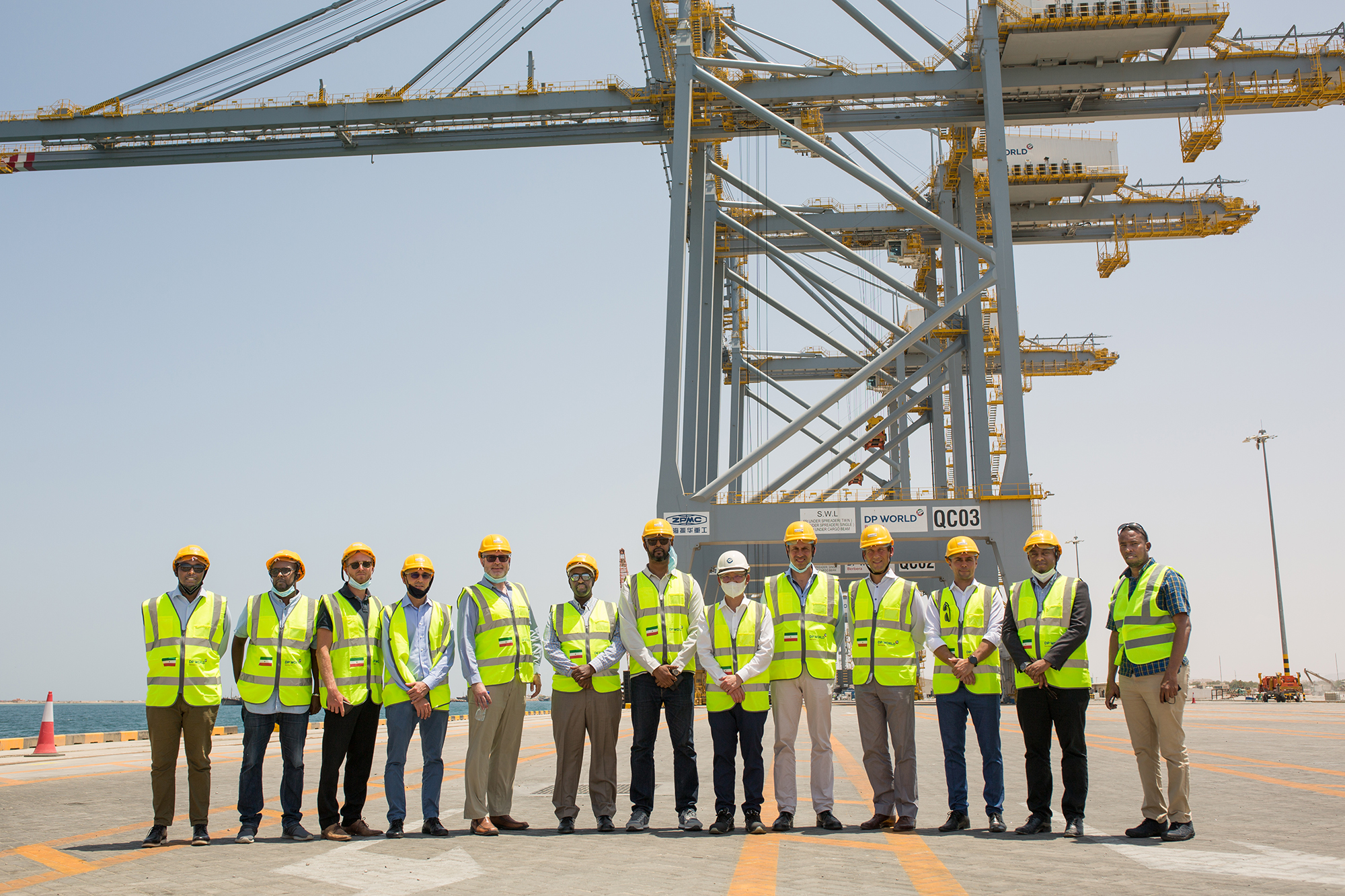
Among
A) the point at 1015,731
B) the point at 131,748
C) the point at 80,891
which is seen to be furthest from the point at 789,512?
the point at 80,891

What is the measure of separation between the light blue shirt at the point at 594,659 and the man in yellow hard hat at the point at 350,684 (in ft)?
3.64

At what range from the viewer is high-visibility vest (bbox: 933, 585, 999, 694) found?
22.2 feet

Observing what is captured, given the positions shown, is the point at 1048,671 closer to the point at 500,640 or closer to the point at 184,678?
the point at 500,640

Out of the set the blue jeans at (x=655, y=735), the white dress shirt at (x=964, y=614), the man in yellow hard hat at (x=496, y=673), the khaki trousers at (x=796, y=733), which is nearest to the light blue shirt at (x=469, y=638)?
the man in yellow hard hat at (x=496, y=673)

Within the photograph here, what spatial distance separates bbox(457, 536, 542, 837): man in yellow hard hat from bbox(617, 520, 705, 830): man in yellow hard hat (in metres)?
0.71

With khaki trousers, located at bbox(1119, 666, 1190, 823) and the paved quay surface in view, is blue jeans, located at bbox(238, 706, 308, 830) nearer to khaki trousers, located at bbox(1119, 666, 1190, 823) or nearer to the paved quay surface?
the paved quay surface

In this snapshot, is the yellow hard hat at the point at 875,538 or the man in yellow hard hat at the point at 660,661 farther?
the yellow hard hat at the point at 875,538

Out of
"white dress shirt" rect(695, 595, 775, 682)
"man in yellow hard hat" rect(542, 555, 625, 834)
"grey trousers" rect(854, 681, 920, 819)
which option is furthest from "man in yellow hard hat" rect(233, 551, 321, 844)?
"grey trousers" rect(854, 681, 920, 819)

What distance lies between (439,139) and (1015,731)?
19073mm

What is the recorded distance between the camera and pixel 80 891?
4742 mm

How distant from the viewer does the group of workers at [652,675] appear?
6.50 metres

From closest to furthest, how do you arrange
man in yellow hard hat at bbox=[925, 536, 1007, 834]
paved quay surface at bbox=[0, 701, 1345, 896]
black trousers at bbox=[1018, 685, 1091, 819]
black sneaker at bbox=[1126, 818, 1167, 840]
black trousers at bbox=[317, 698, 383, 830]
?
paved quay surface at bbox=[0, 701, 1345, 896] < black sneaker at bbox=[1126, 818, 1167, 840] < black trousers at bbox=[1018, 685, 1091, 819] < man in yellow hard hat at bbox=[925, 536, 1007, 834] < black trousers at bbox=[317, 698, 383, 830]

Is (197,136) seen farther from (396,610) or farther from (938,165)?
(396,610)

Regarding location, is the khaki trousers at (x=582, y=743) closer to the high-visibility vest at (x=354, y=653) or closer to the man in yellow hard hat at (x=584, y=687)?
the man in yellow hard hat at (x=584, y=687)
